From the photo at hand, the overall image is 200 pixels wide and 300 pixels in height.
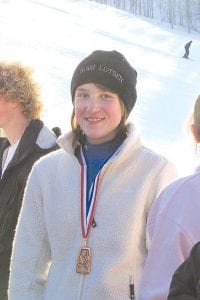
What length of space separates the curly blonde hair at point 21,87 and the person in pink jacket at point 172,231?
4.47ft

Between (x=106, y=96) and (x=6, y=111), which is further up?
(x=106, y=96)

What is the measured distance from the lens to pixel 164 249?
6.40 ft

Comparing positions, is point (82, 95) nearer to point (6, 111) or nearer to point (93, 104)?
point (93, 104)

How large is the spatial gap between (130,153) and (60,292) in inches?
25.6

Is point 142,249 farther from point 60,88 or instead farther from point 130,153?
point 60,88

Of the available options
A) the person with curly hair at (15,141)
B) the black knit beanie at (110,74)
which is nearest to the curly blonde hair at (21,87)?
→ the person with curly hair at (15,141)

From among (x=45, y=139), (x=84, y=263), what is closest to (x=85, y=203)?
(x=84, y=263)

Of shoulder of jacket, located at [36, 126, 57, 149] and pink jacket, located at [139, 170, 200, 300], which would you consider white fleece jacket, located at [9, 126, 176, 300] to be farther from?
shoulder of jacket, located at [36, 126, 57, 149]

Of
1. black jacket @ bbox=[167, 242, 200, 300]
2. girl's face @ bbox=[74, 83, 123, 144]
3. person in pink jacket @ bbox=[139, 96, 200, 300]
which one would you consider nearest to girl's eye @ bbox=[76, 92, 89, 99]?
girl's face @ bbox=[74, 83, 123, 144]

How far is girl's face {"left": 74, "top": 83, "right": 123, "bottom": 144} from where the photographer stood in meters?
2.45

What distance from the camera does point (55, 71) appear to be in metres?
18.0

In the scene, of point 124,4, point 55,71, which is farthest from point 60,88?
point 124,4

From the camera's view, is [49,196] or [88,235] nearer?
[88,235]

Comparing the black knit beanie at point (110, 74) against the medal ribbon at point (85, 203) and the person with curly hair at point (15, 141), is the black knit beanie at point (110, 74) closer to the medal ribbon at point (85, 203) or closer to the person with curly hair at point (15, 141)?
the medal ribbon at point (85, 203)
